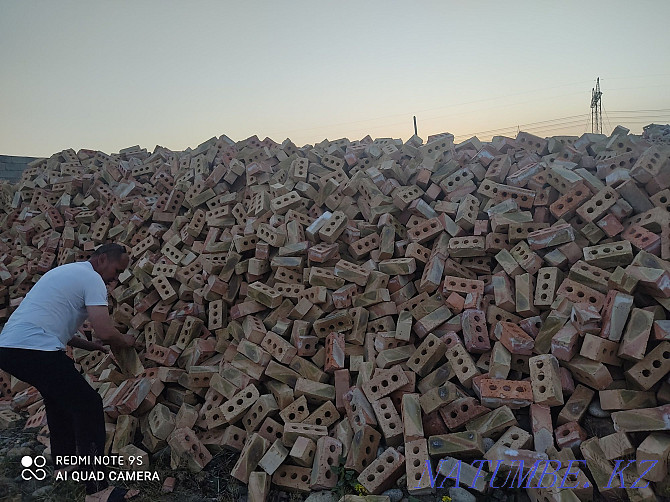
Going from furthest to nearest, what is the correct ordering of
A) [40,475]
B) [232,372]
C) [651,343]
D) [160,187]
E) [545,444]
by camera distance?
[160,187]
[232,372]
[40,475]
[651,343]
[545,444]

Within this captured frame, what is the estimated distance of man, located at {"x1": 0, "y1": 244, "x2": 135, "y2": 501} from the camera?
366cm

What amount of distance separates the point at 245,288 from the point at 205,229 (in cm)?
146

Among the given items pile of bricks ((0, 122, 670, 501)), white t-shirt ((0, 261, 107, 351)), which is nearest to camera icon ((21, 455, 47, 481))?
pile of bricks ((0, 122, 670, 501))

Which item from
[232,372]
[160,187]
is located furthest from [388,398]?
[160,187]

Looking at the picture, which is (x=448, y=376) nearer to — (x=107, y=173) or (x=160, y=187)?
(x=160, y=187)

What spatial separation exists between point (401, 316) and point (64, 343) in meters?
3.07

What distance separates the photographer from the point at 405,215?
237 inches

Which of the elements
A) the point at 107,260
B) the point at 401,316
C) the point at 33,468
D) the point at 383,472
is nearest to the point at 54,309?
the point at 107,260

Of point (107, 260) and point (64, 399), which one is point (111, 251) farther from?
point (64, 399)

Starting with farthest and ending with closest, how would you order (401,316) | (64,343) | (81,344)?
(401,316)
(81,344)
(64,343)

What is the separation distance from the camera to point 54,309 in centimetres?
377

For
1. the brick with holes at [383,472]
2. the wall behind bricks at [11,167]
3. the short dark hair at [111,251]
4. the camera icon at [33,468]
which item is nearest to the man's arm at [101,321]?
the short dark hair at [111,251]

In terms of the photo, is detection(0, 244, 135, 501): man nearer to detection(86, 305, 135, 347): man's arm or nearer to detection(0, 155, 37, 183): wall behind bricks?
detection(86, 305, 135, 347): man's arm

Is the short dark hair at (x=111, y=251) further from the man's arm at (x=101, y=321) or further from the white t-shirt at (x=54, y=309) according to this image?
the man's arm at (x=101, y=321)
